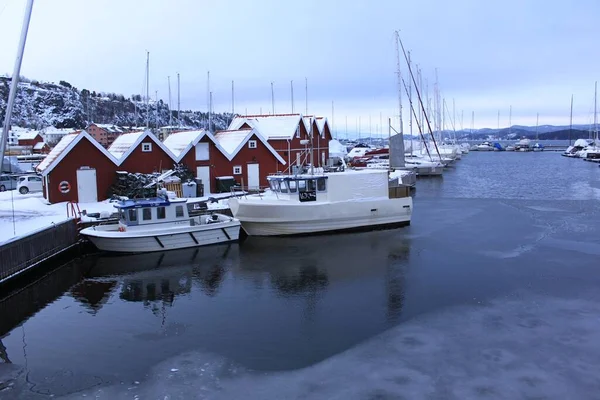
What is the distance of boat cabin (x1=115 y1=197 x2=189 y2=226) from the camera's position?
72.4 feet

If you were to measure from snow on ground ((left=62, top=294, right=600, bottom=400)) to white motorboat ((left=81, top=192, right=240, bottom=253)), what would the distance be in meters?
10.5

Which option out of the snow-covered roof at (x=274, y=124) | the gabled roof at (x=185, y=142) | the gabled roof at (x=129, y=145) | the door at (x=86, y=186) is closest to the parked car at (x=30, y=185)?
the gabled roof at (x=129, y=145)

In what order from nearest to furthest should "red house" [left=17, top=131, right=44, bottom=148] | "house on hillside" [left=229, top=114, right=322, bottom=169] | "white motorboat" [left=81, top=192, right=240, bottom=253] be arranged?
"white motorboat" [left=81, top=192, right=240, bottom=253] → "house on hillside" [left=229, top=114, right=322, bottom=169] → "red house" [left=17, top=131, right=44, bottom=148]

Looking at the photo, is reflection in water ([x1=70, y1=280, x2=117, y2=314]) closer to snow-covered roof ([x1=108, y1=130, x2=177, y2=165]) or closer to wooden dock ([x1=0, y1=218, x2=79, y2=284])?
wooden dock ([x1=0, y1=218, x2=79, y2=284])

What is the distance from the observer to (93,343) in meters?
13.2

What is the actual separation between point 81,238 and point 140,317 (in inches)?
350

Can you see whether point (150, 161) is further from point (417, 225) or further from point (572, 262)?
point (572, 262)

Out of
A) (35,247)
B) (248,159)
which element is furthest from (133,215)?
(248,159)

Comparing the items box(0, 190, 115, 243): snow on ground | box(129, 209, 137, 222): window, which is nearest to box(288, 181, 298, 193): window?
box(129, 209, 137, 222): window

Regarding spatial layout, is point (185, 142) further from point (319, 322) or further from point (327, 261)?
point (319, 322)

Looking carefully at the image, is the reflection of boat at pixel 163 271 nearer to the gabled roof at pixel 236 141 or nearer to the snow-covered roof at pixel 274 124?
the gabled roof at pixel 236 141

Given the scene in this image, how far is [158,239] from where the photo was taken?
72.8 feet

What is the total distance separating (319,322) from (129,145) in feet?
69.0

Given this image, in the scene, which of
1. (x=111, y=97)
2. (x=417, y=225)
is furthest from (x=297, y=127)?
(x=111, y=97)
